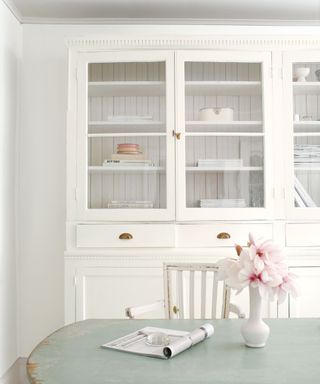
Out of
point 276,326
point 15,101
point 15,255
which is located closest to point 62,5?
point 15,101

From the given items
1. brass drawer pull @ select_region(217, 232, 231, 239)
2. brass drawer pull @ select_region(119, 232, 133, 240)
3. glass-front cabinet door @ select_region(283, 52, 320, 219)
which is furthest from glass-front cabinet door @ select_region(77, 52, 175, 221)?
glass-front cabinet door @ select_region(283, 52, 320, 219)

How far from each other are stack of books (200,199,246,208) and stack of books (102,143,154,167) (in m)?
0.42

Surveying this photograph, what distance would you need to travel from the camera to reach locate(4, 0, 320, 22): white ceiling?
119 inches

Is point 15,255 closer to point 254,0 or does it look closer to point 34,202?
point 34,202

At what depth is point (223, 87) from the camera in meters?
2.93

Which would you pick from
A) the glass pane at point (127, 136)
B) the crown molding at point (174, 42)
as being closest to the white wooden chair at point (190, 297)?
the glass pane at point (127, 136)

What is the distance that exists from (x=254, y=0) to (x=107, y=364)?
2.55m

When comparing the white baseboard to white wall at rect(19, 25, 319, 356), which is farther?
white wall at rect(19, 25, 319, 356)

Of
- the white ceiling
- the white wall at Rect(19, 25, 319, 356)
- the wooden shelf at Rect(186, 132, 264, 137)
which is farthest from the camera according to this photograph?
the white wall at Rect(19, 25, 319, 356)

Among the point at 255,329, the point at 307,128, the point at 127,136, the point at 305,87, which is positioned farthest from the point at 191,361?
the point at 305,87

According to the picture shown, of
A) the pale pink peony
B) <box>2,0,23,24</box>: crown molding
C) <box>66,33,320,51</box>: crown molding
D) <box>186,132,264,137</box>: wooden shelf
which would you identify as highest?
<box>2,0,23,24</box>: crown molding

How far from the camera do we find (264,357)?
1426mm

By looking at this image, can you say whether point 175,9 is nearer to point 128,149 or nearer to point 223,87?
point 223,87

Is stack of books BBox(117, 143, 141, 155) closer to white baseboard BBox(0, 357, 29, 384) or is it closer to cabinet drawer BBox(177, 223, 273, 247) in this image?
cabinet drawer BBox(177, 223, 273, 247)
